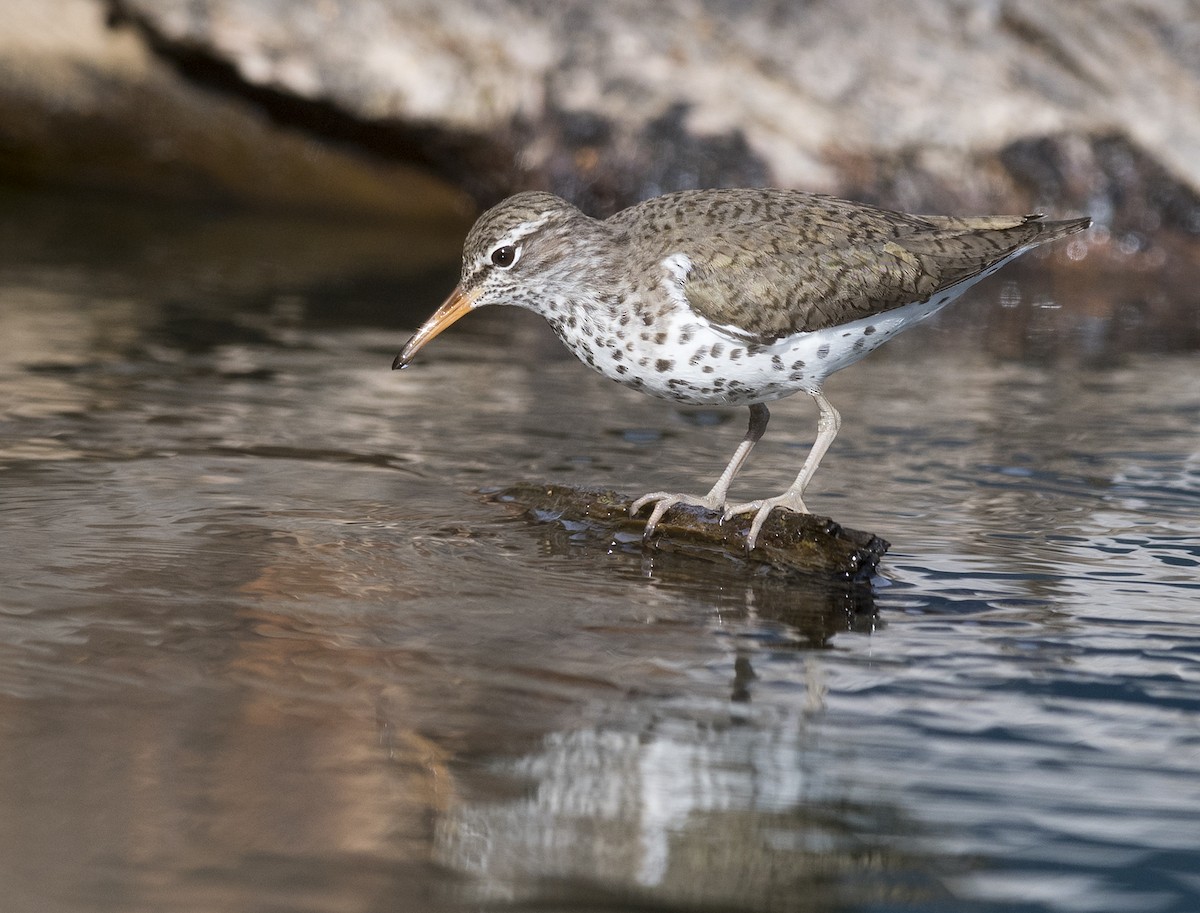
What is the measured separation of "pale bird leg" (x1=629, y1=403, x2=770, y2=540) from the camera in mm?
A: 7688

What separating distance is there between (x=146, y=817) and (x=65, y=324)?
8373 mm

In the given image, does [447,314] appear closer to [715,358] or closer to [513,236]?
[513,236]

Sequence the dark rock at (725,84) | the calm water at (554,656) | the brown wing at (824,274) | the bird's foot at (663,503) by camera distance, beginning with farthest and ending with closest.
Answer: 1. the dark rock at (725,84)
2. the bird's foot at (663,503)
3. the brown wing at (824,274)
4. the calm water at (554,656)

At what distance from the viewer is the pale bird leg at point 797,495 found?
7441 millimetres

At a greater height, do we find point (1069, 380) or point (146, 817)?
point (1069, 380)

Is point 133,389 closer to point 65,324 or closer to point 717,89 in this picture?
point 65,324

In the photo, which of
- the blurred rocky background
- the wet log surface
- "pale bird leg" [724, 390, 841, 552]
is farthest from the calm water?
the blurred rocky background

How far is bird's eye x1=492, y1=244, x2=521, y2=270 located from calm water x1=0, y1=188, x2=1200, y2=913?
1.25m

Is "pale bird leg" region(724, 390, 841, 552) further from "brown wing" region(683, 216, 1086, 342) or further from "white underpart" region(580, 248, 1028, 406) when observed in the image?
"brown wing" region(683, 216, 1086, 342)

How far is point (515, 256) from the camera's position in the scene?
814cm

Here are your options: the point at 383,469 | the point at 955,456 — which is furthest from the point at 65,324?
the point at 955,456

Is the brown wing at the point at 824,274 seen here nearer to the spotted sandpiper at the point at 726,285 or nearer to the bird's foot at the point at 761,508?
the spotted sandpiper at the point at 726,285

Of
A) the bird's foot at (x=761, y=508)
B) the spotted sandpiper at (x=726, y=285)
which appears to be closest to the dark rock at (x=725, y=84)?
the spotted sandpiper at (x=726, y=285)

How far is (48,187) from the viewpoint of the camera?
18.7 metres
